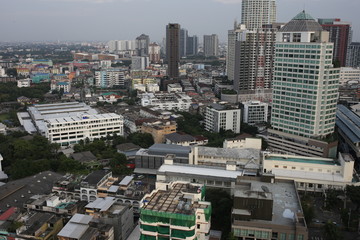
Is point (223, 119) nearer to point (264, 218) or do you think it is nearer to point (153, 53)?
point (264, 218)

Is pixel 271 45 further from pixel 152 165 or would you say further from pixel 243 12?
pixel 152 165

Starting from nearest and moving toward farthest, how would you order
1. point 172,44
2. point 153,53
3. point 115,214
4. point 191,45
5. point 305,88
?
point 115,214 < point 305,88 < point 172,44 < point 153,53 < point 191,45

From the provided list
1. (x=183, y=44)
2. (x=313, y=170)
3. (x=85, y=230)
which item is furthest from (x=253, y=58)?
(x=183, y=44)

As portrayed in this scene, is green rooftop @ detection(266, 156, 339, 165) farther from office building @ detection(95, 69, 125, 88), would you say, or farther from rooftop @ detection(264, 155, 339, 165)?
office building @ detection(95, 69, 125, 88)

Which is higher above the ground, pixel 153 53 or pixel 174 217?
pixel 153 53

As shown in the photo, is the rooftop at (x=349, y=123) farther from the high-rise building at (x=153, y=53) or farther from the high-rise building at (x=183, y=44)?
the high-rise building at (x=183, y=44)
